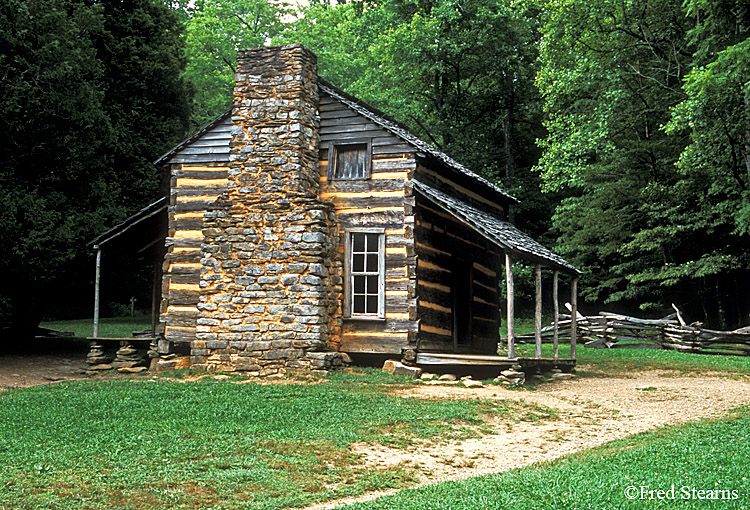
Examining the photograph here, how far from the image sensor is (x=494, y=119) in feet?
113

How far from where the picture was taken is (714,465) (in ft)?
23.5

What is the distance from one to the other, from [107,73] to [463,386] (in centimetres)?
1634

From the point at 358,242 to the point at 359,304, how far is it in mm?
1458

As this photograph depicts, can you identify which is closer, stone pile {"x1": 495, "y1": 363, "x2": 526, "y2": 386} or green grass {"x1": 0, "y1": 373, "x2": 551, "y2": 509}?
green grass {"x1": 0, "y1": 373, "x2": 551, "y2": 509}

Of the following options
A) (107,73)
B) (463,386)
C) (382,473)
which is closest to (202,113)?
(107,73)

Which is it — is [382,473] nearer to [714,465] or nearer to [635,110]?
[714,465]

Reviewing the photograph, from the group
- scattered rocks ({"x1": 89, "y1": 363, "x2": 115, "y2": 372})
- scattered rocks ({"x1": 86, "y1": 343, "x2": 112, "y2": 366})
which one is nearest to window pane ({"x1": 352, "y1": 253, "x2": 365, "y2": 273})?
scattered rocks ({"x1": 89, "y1": 363, "x2": 115, "y2": 372})

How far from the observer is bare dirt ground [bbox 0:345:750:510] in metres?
8.31

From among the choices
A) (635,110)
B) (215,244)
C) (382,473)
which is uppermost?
(635,110)

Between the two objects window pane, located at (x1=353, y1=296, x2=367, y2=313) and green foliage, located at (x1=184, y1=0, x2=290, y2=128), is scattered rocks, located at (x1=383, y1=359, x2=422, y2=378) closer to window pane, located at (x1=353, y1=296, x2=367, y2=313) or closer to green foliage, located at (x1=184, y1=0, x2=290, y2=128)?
window pane, located at (x1=353, y1=296, x2=367, y2=313)

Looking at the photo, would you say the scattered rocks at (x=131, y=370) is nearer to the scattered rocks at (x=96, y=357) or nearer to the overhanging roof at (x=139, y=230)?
the scattered rocks at (x=96, y=357)

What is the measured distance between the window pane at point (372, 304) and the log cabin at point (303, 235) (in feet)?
0.11

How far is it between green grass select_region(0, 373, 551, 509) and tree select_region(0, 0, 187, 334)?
6424 mm

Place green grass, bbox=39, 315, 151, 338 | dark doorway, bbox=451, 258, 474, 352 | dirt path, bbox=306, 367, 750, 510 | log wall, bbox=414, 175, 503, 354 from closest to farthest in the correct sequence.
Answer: dirt path, bbox=306, 367, 750, 510 < log wall, bbox=414, 175, 503, 354 < dark doorway, bbox=451, 258, 474, 352 < green grass, bbox=39, 315, 151, 338
